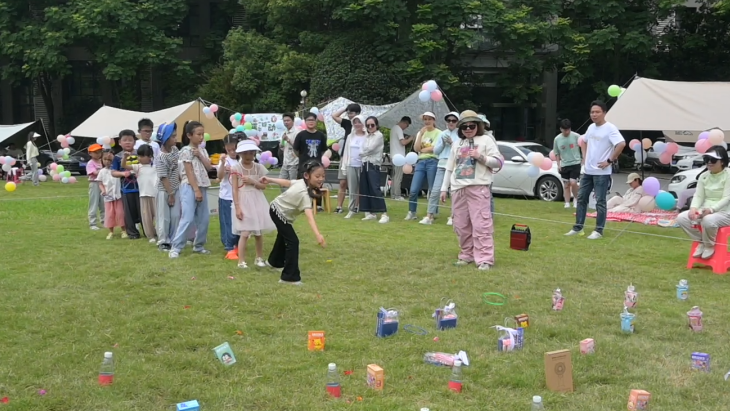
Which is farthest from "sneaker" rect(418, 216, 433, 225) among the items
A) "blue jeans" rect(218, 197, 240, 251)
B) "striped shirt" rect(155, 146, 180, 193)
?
"striped shirt" rect(155, 146, 180, 193)

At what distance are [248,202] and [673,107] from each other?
7.41 metres

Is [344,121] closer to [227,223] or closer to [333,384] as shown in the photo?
[227,223]

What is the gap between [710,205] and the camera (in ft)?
24.7

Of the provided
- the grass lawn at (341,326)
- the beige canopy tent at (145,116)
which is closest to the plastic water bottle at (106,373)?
the grass lawn at (341,326)

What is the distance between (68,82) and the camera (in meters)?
36.5

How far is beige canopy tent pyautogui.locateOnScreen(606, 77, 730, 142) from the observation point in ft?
35.1

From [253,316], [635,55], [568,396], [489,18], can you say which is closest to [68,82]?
[489,18]

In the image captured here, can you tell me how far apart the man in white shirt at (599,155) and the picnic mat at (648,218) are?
87.3 inches

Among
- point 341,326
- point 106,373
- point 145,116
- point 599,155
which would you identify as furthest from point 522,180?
point 106,373

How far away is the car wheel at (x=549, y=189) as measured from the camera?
15.2m

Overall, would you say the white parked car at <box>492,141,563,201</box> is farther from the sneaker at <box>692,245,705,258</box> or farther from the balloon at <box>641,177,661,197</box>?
the sneaker at <box>692,245,705,258</box>

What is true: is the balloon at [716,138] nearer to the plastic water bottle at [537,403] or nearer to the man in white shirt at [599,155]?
the man in white shirt at [599,155]

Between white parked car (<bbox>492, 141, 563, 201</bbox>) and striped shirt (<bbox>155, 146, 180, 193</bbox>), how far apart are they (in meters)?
9.01

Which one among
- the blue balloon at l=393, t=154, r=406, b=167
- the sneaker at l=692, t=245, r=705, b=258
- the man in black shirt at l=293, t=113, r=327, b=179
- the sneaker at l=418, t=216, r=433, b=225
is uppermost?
the man in black shirt at l=293, t=113, r=327, b=179
